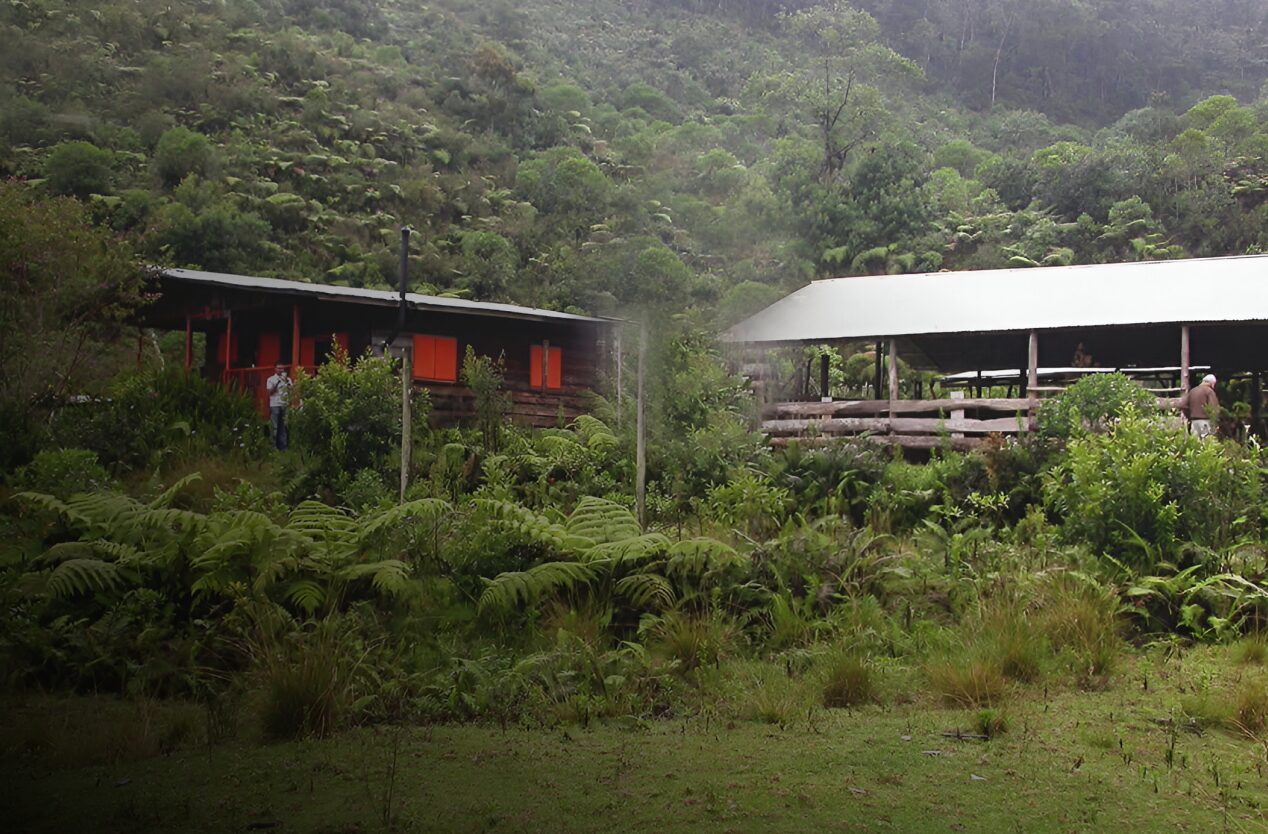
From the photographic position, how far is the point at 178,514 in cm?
873

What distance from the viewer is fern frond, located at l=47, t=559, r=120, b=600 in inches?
314

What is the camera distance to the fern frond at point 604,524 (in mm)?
9727

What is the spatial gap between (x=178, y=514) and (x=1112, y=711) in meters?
6.76

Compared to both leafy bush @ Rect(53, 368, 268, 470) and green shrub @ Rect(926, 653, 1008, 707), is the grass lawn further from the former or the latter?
leafy bush @ Rect(53, 368, 268, 470)

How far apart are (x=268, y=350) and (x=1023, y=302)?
14.4 metres

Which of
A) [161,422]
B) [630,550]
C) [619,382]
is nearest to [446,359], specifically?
[619,382]

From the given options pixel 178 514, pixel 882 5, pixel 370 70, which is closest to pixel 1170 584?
pixel 178 514

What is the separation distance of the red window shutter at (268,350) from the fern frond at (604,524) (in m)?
13.1

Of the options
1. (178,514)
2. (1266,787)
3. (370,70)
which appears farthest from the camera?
(370,70)

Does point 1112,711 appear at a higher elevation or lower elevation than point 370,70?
lower

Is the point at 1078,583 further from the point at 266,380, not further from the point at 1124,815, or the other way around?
the point at 266,380

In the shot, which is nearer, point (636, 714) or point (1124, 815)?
point (1124, 815)

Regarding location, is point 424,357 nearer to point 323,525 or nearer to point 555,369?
point 555,369

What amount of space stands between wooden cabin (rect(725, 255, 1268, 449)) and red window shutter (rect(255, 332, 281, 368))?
880 cm
